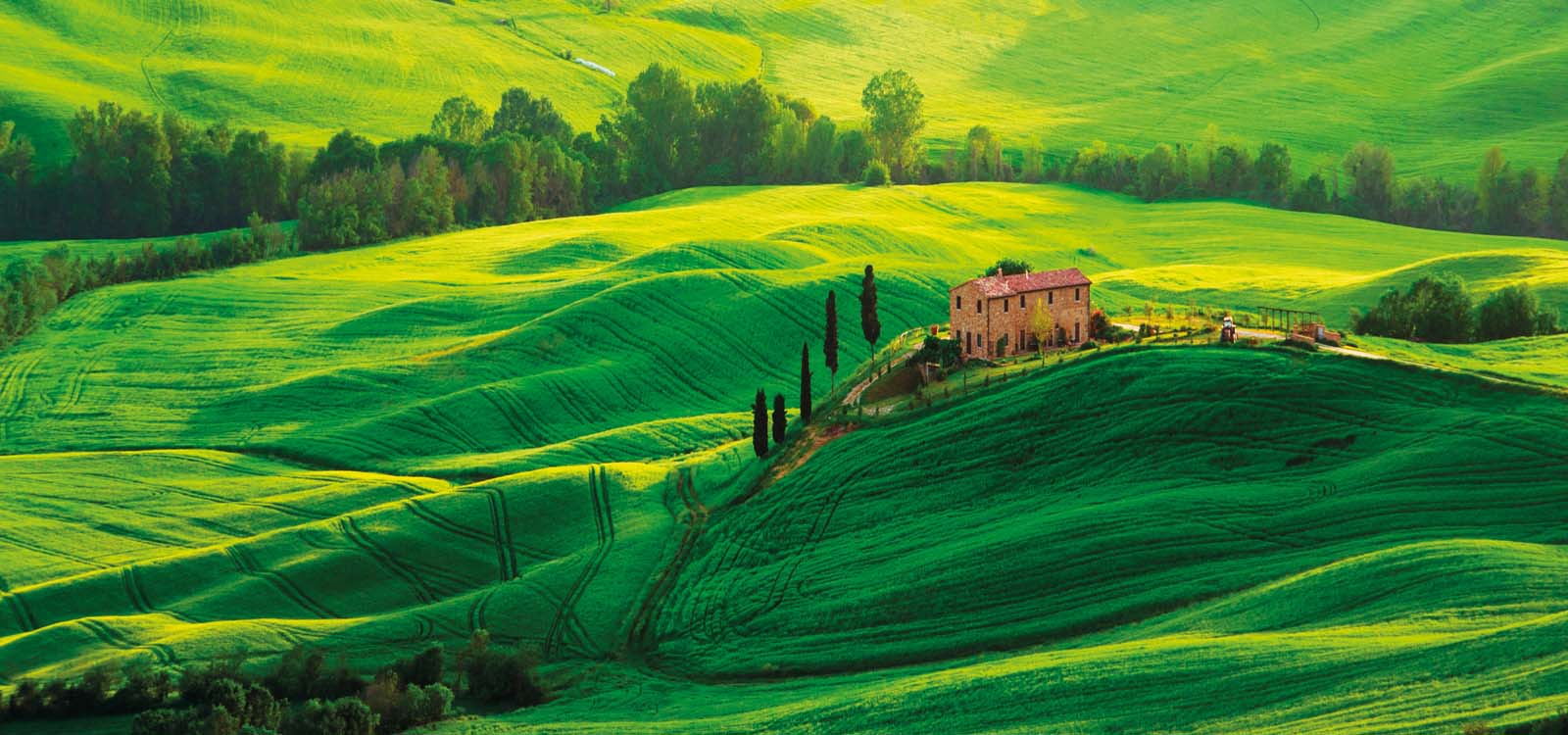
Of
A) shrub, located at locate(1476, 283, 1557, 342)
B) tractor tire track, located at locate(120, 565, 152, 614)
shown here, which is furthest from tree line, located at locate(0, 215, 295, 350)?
shrub, located at locate(1476, 283, 1557, 342)

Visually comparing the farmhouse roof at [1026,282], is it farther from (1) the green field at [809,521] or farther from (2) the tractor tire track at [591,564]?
(2) the tractor tire track at [591,564]

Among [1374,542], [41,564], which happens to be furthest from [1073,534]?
[41,564]

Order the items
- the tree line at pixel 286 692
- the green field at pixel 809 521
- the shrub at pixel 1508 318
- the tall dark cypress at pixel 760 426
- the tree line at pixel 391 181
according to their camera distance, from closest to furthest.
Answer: the green field at pixel 809 521
the tree line at pixel 286 692
the tall dark cypress at pixel 760 426
the shrub at pixel 1508 318
the tree line at pixel 391 181

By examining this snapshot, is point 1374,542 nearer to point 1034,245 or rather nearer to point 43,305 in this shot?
point 1034,245

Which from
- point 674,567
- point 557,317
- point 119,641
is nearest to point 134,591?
point 119,641

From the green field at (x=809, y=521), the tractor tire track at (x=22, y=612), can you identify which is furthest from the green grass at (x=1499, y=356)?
the tractor tire track at (x=22, y=612)

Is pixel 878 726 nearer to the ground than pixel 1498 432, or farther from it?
nearer to the ground
